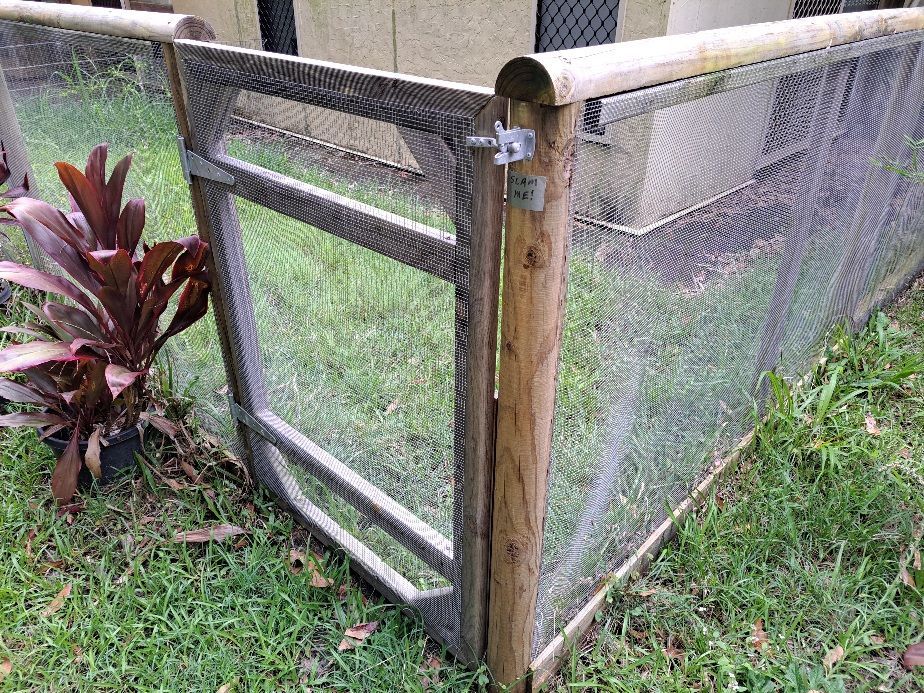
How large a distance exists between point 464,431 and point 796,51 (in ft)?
3.94

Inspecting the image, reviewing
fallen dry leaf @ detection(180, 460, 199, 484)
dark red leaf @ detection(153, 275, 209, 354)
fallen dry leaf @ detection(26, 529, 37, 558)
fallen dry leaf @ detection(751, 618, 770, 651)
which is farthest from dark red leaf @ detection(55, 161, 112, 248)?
fallen dry leaf @ detection(751, 618, 770, 651)

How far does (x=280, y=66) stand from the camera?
1491mm

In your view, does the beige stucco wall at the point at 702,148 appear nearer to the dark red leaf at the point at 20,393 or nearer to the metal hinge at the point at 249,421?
the metal hinge at the point at 249,421

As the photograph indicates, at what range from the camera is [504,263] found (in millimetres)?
1228

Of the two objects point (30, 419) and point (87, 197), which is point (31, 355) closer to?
point (30, 419)

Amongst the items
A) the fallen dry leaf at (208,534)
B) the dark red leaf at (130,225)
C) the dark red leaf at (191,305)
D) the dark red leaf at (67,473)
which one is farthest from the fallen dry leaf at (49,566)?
the dark red leaf at (130,225)

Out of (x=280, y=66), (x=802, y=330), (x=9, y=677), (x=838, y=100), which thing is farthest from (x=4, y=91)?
(x=802, y=330)

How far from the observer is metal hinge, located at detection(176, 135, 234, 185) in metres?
1.83

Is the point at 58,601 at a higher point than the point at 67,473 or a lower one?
lower

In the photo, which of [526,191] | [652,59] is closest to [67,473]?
[526,191]

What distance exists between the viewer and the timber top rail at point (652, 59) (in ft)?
3.34

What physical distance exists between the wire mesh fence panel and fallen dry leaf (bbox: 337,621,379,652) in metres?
0.11

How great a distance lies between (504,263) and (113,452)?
1.79 metres

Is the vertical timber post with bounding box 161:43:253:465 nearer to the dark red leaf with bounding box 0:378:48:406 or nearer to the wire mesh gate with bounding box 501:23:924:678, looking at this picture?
the dark red leaf with bounding box 0:378:48:406
